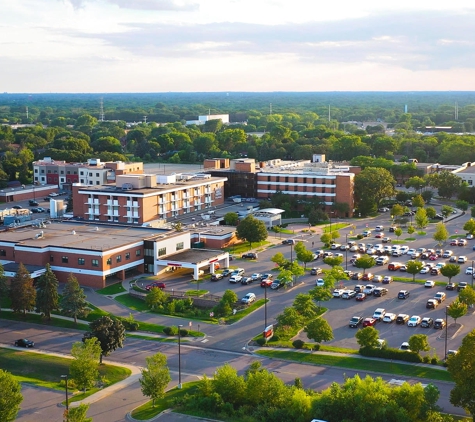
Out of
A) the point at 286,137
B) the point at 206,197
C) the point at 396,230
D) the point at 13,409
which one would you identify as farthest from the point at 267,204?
the point at 286,137

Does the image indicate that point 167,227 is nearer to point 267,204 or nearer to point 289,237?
point 289,237

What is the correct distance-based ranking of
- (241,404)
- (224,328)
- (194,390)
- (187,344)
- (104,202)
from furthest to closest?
(104,202) < (224,328) < (187,344) < (194,390) < (241,404)

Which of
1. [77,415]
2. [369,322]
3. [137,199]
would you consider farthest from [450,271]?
[137,199]

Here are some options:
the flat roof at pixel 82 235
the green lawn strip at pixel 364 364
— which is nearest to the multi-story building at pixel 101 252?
the flat roof at pixel 82 235

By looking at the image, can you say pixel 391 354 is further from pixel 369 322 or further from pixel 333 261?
pixel 333 261

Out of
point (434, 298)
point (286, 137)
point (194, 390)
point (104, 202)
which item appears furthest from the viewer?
point (286, 137)

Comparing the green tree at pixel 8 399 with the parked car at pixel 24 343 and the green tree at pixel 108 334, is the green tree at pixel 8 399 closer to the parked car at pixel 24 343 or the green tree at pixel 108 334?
the green tree at pixel 108 334
